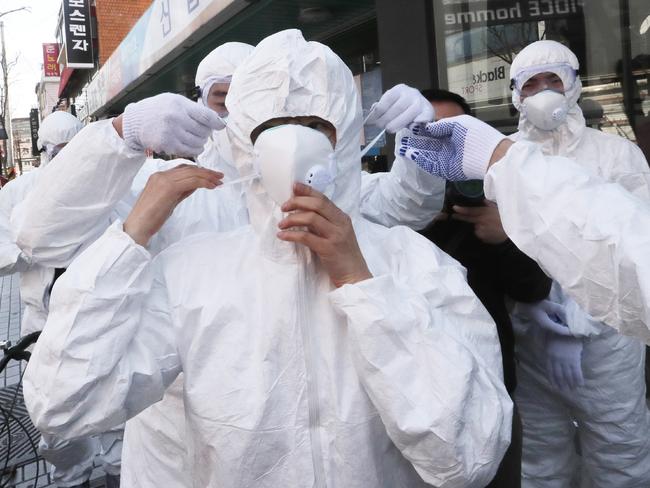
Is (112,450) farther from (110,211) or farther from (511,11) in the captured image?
(511,11)

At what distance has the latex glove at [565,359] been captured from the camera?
7.79 feet

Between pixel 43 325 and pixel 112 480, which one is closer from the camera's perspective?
pixel 112 480

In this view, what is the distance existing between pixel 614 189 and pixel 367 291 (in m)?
0.56

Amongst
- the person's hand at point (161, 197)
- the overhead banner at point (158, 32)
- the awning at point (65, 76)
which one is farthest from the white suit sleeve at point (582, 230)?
the awning at point (65, 76)

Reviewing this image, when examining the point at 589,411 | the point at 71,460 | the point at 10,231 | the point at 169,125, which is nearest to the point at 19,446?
the point at 71,460

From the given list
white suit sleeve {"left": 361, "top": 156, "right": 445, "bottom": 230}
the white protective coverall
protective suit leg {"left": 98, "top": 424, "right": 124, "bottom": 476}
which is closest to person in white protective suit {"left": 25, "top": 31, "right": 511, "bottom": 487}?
white suit sleeve {"left": 361, "top": 156, "right": 445, "bottom": 230}

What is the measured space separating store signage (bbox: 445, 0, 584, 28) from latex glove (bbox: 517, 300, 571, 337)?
3.23m

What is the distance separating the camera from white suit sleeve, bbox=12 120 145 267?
1562 millimetres

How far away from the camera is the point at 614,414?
98.2 inches

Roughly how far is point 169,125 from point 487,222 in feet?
3.30

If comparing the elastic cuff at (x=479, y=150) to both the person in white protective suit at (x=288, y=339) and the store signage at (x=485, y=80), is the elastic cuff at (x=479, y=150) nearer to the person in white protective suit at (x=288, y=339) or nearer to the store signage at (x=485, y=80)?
the person in white protective suit at (x=288, y=339)

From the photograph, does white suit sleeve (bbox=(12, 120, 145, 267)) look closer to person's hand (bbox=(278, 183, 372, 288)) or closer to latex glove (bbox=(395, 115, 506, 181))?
person's hand (bbox=(278, 183, 372, 288))

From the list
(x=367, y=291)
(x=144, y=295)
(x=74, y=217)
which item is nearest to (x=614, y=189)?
(x=367, y=291)

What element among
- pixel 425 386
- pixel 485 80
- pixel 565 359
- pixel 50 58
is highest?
pixel 50 58
